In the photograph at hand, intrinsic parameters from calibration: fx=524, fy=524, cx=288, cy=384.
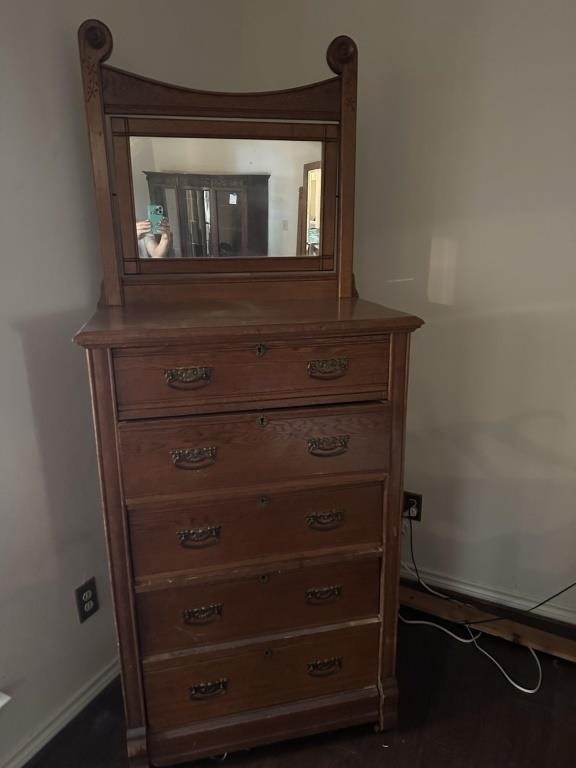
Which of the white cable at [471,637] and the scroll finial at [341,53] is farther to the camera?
Answer: the white cable at [471,637]

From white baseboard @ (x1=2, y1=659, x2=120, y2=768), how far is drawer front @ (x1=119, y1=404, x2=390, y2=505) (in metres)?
0.77

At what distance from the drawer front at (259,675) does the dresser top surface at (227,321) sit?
75cm

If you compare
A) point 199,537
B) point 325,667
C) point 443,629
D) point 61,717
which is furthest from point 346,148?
point 61,717

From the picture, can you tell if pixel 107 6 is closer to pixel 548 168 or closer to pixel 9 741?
pixel 548 168

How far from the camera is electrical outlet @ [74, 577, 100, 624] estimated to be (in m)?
1.42

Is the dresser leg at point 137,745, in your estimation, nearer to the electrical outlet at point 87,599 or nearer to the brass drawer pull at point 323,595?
the electrical outlet at point 87,599

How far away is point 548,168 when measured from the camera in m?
1.41

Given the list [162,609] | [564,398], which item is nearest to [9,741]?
[162,609]

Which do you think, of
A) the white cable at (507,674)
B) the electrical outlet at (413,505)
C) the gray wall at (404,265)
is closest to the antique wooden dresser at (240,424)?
the gray wall at (404,265)

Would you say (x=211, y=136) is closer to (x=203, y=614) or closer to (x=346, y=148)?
(x=346, y=148)

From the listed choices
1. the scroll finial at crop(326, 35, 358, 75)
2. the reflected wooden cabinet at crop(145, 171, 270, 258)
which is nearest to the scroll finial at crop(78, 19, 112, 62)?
the reflected wooden cabinet at crop(145, 171, 270, 258)

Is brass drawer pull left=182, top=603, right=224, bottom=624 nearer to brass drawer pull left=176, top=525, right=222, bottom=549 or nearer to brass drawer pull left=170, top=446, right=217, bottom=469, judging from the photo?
brass drawer pull left=176, top=525, right=222, bottom=549

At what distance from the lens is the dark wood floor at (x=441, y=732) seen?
1.30 metres

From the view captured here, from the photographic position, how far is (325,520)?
118 cm
